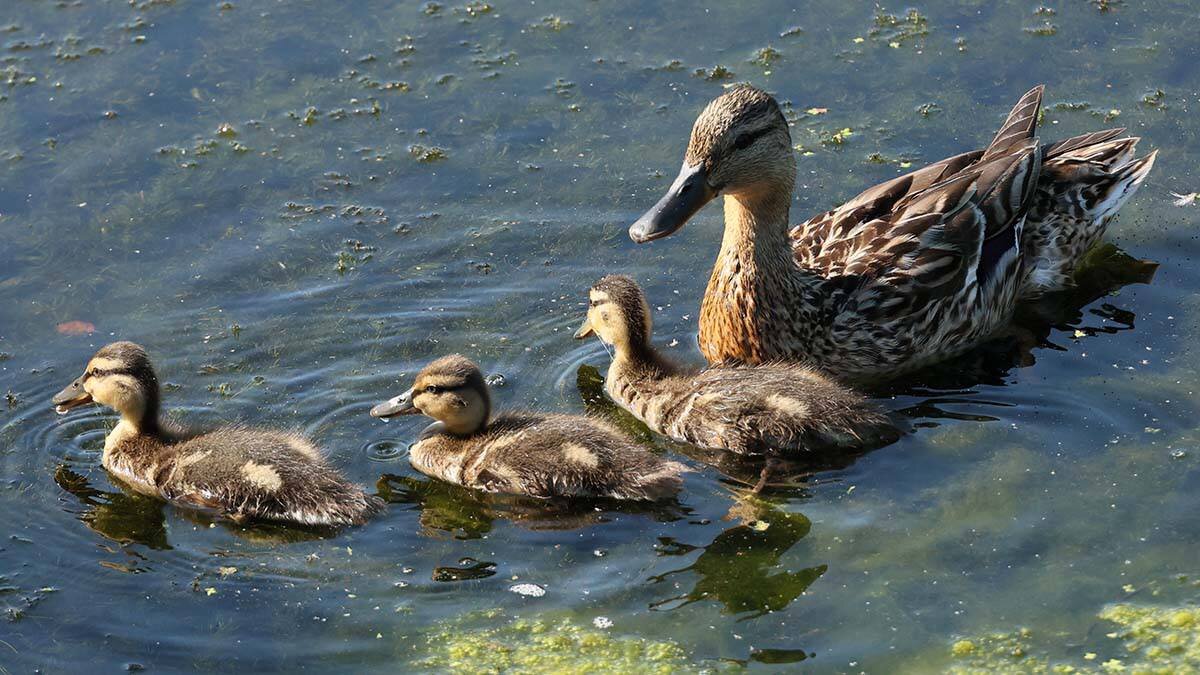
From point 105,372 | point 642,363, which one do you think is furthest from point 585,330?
point 105,372

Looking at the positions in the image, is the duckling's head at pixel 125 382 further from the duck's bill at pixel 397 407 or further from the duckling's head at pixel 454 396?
the duckling's head at pixel 454 396

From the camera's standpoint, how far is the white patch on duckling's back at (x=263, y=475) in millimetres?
6664

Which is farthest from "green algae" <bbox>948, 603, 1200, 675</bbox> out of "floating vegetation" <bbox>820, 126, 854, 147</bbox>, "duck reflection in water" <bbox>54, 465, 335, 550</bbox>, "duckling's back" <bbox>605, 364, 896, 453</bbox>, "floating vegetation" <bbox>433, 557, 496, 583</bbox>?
"floating vegetation" <bbox>820, 126, 854, 147</bbox>

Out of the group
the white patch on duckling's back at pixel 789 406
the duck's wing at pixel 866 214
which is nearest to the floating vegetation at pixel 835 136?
the duck's wing at pixel 866 214

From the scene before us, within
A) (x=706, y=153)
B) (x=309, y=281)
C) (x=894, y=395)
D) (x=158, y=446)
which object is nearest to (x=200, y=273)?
(x=309, y=281)

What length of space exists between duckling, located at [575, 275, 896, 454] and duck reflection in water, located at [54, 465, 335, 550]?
1542 mm

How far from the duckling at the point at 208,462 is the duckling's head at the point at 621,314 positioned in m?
1.37

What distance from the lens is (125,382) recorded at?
703 cm

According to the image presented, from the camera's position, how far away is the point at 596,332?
7672 millimetres

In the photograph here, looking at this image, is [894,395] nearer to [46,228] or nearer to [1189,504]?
[1189,504]

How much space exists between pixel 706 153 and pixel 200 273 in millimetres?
2718

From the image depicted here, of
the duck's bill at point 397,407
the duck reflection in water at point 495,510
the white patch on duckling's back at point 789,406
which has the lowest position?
the duck reflection in water at point 495,510

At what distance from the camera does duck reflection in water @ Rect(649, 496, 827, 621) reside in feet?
20.5

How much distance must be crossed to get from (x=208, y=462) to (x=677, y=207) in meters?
2.25
